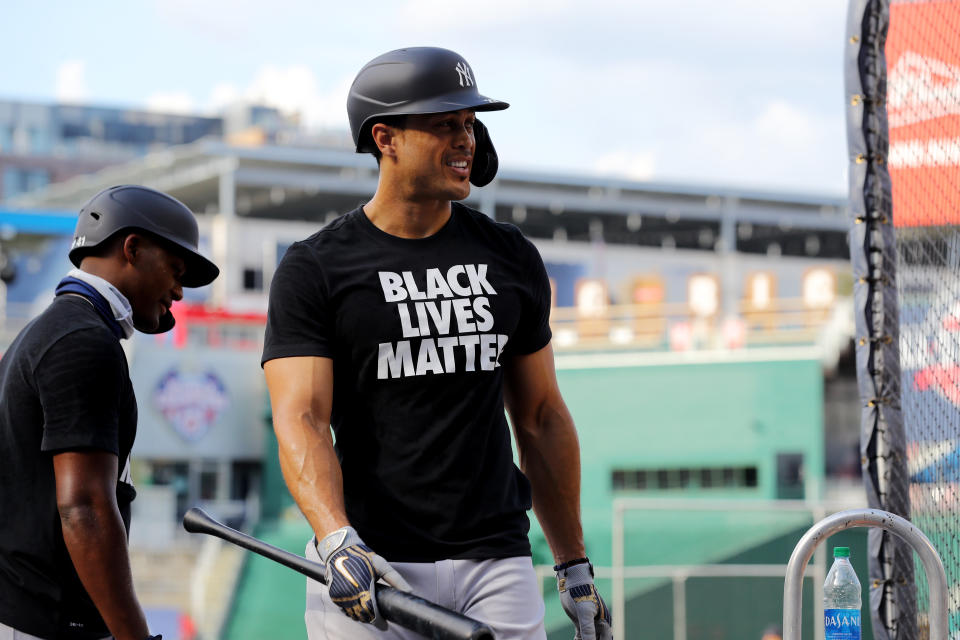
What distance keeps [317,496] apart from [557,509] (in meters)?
0.81

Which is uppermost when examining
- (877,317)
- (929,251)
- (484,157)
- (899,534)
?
(484,157)

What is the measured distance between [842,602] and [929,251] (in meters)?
1.45

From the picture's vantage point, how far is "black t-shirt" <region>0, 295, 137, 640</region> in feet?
10.2

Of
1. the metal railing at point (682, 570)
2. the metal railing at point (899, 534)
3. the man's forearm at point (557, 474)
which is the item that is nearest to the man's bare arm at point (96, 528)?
the man's forearm at point (557, 474)

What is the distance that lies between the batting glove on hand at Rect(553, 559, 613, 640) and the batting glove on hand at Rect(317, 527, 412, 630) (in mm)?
801

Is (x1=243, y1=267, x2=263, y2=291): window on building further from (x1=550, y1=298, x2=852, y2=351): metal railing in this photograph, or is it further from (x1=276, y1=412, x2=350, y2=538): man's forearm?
(x1=276, y1=412, x2=350, y2=538): man's forearm

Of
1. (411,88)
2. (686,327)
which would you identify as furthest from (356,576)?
(686,327)

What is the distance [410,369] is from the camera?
334cm

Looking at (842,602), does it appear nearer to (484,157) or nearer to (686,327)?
(484,157)

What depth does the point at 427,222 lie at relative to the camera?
3.52m

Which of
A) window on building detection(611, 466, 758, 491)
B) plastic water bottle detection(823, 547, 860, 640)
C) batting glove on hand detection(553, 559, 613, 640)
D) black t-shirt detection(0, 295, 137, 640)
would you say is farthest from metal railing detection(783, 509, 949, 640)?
window on building detection(611, 466, 758, 491)

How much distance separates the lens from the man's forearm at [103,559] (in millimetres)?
3086

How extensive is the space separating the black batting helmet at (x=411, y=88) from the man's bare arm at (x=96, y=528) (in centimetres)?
104

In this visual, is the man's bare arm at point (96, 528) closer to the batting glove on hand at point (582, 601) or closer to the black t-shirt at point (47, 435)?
the black t-shirt at point (47, 435)
